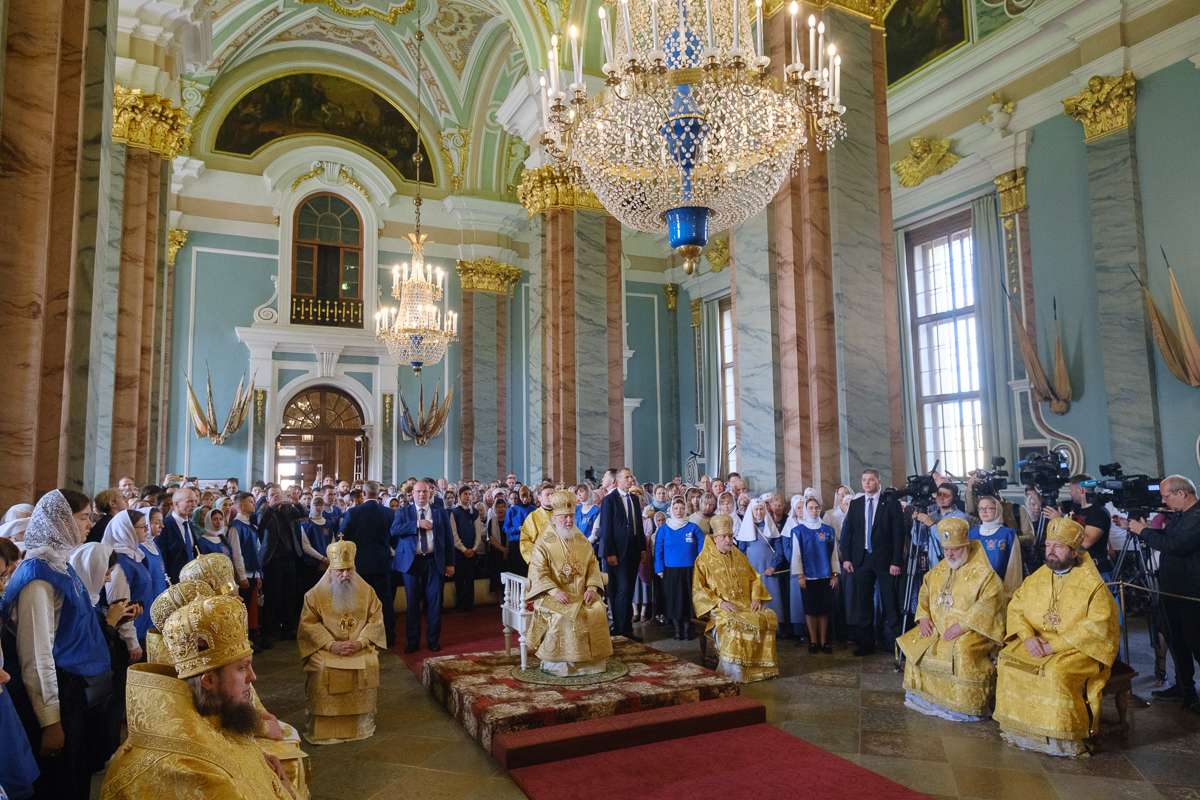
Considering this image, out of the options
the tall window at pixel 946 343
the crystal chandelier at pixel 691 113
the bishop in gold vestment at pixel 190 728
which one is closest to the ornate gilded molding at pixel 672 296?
the tall window at pixel 946 343

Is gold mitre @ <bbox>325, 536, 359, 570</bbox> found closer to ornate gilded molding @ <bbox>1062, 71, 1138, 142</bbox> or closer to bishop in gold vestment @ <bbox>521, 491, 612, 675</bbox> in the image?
bishop in gold vestment @ <bbox>521, 491, 612, 675</bbox>

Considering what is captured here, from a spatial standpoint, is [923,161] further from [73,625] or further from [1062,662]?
[73,625]

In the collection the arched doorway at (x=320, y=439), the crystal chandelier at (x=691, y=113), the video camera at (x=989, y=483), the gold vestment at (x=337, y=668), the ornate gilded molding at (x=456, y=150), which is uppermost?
the ornate gilded molding at (x=456, y=150)

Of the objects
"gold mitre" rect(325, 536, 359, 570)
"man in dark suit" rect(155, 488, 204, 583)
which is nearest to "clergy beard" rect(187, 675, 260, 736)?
"gold mitre" rect(325, 536, 359, 570)

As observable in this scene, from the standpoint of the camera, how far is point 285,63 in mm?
16703

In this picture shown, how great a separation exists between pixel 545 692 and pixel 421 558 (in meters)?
2.60

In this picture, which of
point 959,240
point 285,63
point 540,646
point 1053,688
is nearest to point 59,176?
point 540,646

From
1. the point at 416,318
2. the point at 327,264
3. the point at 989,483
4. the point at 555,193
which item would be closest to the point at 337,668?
the point at 989,483

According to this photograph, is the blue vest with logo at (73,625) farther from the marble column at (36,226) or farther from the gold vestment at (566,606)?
the gold vestment at (566,606)

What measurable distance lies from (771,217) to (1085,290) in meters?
5.23

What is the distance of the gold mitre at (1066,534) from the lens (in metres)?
4.81

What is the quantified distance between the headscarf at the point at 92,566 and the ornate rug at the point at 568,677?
9.62ft

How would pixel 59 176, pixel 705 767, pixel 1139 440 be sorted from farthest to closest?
pixel 1139 440 → pixel 59 176 → pixel 705 767

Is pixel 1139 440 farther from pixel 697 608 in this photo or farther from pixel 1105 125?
pixel 697 608
